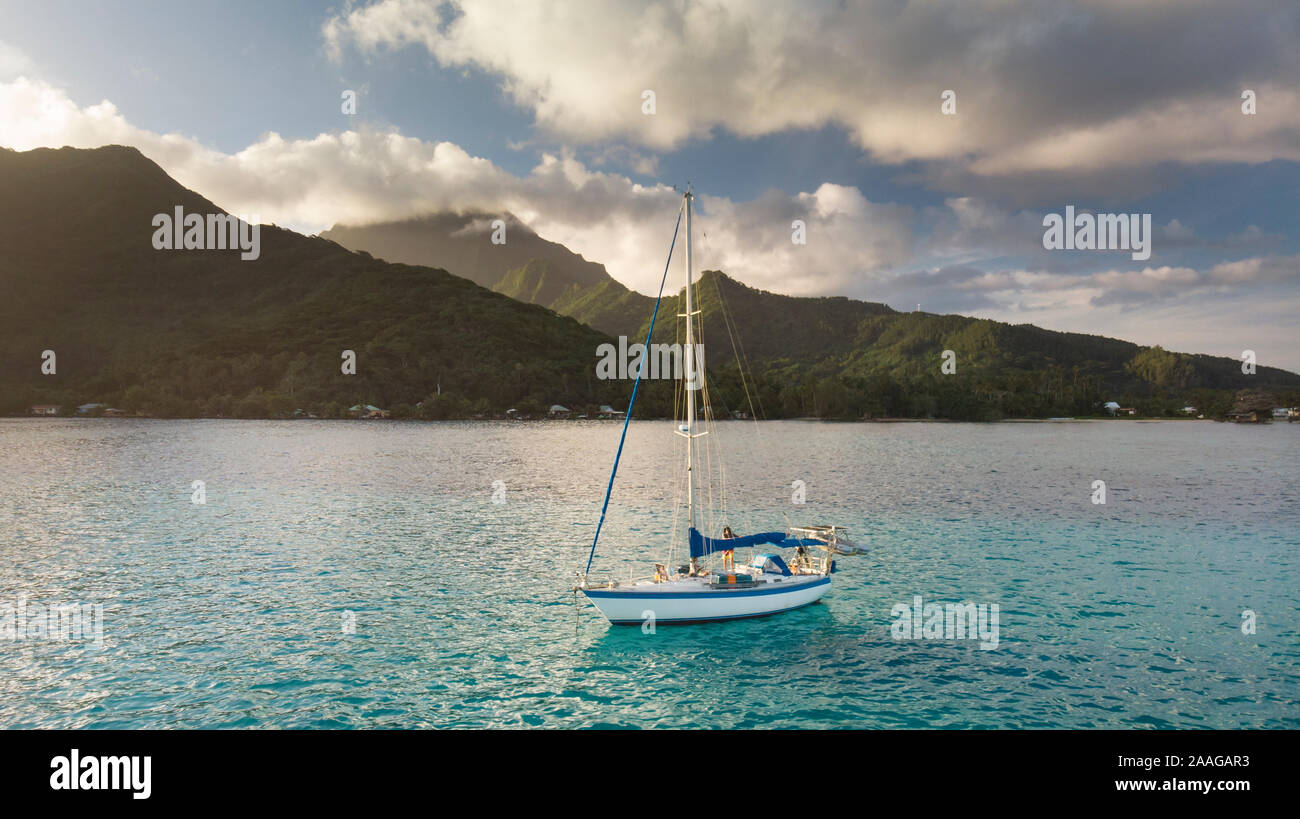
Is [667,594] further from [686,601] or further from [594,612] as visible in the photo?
[594,612]

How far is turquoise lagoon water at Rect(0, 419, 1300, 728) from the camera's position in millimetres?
20625

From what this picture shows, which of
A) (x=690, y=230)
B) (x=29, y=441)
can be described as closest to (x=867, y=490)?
(x=690, y=230)

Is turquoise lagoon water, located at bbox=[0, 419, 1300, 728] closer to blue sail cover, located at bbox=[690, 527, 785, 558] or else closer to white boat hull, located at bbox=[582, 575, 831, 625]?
white boat hull, located at bbox=[582, 575, 831, 625]

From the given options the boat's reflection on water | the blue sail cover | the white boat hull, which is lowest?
the boat's reflection on water

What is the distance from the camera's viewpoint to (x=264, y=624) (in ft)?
93.7

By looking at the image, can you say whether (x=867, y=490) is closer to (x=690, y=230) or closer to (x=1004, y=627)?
(x=1004, y=627)

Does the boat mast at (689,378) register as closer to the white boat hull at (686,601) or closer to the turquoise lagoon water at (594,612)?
the white boat hull at (686,601)

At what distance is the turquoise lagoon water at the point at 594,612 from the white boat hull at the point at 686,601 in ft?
2.87

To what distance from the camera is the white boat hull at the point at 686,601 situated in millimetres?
26062

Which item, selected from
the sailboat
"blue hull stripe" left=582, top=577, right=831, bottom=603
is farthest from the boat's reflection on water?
"blue hull stripe" left=582, top=577, right=831, bottom=603

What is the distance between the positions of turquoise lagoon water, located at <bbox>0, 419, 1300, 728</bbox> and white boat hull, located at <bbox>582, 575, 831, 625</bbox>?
0.88m

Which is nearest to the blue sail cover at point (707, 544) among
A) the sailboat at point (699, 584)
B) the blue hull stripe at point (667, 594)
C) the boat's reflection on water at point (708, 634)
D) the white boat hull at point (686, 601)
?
the sailboat at point (699, 584)

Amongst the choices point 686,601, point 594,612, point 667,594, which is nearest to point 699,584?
point 686,601
